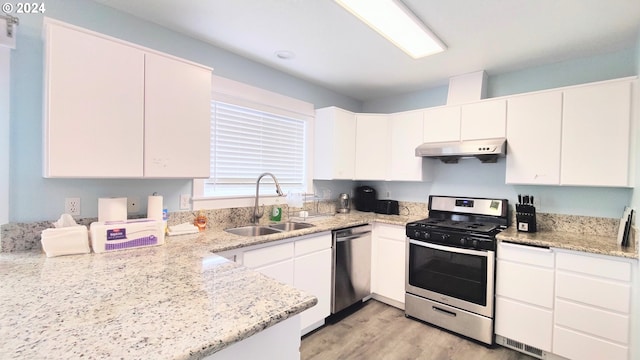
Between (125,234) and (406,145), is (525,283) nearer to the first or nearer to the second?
(406,145)

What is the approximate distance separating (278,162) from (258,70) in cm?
95

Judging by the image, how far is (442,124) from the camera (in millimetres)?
3008

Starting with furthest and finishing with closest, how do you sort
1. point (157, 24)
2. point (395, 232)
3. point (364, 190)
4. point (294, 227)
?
point (364, 190)
point (395, 232)
point (294, 227)
point (157, 24)

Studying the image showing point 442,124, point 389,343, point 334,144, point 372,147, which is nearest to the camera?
point 389,343

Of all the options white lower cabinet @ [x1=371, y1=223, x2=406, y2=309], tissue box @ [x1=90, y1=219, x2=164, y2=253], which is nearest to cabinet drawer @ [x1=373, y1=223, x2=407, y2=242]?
white lower cabinet @ [x1=371, y1=223, x2=406, y2=309]

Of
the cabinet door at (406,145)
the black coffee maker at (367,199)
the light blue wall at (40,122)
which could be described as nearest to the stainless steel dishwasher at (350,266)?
the black coffee maker at (367,199)

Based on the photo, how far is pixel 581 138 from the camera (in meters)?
2.28

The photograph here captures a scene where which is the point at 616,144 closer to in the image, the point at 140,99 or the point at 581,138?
the point at 581,138

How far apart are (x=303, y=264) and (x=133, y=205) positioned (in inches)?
53.2

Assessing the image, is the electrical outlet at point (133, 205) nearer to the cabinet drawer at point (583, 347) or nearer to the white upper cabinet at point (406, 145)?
the white upper cabinet at point (406, 145)

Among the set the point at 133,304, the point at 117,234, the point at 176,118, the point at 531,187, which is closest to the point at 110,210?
the point at 117,234

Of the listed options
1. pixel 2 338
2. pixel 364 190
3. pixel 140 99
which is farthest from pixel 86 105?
pixel 364 190

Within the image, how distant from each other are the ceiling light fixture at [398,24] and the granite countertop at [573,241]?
1.68m

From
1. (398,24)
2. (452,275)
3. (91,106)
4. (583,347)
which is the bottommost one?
(583,347)
